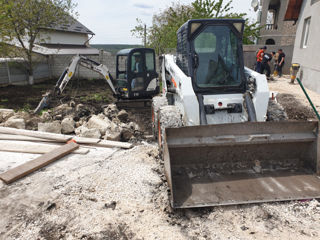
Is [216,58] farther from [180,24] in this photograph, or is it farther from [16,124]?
[180,24]

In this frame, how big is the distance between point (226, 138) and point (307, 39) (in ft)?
36.3

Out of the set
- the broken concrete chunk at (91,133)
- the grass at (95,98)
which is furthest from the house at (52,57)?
the broken concrete chunk at (91,133)

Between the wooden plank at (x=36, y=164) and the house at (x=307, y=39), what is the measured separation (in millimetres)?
9531

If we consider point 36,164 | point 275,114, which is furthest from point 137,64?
point 275,114

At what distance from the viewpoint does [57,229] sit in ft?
9.45

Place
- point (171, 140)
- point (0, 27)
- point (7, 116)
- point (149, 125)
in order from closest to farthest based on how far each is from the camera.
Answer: point (171, 140)
point (7, 116)
point (149, 125)
point (0, 27)

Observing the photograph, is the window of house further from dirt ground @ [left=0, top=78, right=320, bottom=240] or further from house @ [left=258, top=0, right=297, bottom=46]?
dirt ground @ [left=0, top=78, right=320, bottom=240]

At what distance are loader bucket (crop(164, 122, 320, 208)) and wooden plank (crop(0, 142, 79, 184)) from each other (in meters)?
2.52

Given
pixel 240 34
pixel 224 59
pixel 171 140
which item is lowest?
pixel 171 140

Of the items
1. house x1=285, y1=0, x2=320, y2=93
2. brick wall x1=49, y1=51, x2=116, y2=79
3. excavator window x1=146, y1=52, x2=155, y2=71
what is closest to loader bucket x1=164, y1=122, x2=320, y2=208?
excavator window x1=146, y1=52, x2=155, y2=71

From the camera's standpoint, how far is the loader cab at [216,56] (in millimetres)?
4398

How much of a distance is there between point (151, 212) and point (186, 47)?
2955 millimetres

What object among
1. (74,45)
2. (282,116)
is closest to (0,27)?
(282,116)

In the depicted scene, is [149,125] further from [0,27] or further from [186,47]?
[0,27]
